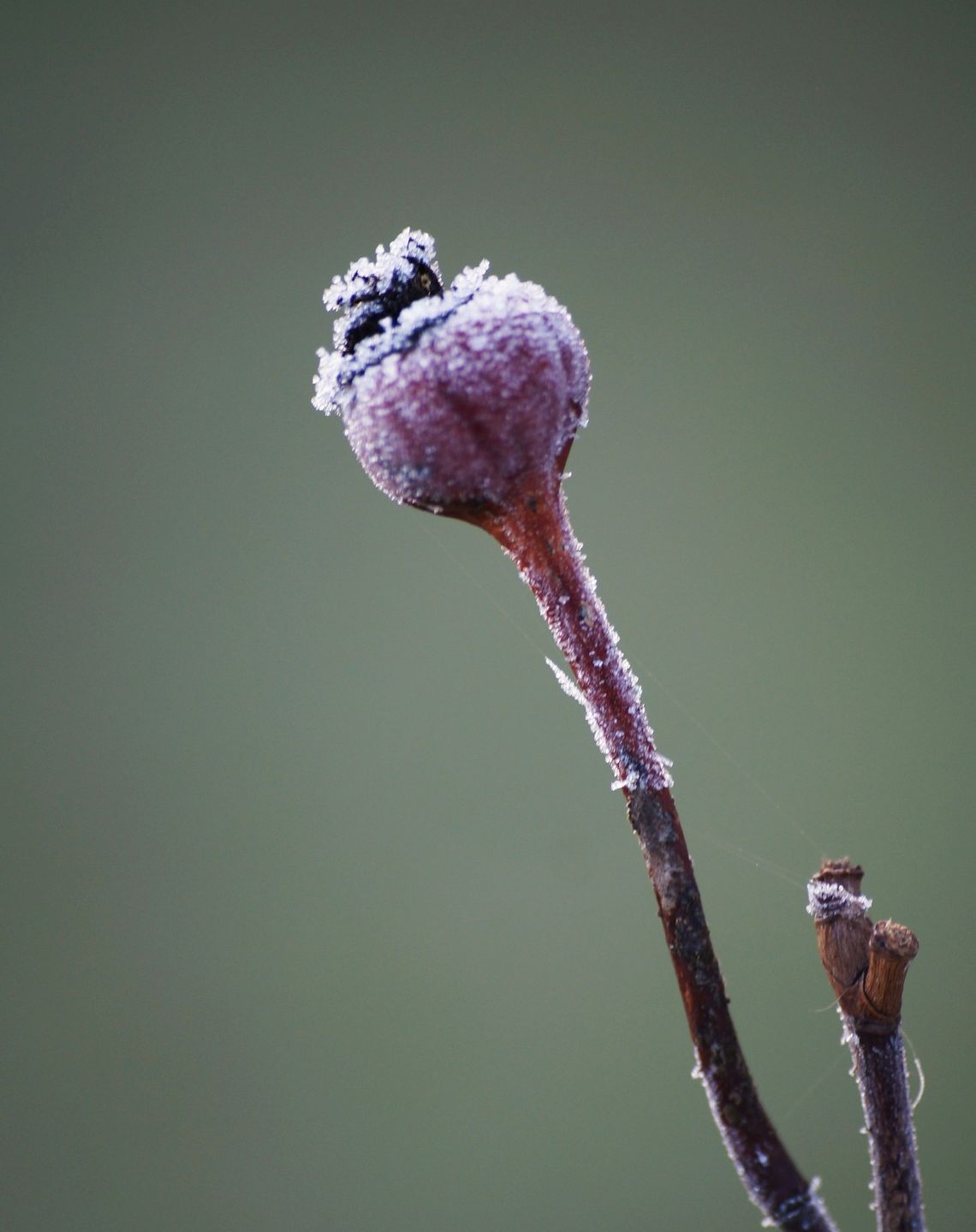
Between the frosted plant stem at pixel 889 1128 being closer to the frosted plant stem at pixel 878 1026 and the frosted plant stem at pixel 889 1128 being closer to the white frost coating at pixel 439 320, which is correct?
the frosted plant stem at pixel 878 1026

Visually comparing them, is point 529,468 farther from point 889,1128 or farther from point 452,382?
point 889,1128

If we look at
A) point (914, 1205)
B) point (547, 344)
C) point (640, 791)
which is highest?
point (547, 344)

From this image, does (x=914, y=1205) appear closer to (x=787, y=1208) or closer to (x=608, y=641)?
(x=787, y=1208)

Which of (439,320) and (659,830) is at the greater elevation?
(439,320)

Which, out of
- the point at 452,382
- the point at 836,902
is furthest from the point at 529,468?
the point at 836,902

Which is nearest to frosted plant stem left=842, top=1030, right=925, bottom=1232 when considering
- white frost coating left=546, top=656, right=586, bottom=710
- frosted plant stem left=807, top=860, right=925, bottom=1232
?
frosted plant stem left=807, top=860, right=925, bottom=1232

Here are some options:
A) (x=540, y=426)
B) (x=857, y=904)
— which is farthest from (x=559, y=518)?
(x=857, y=904)
